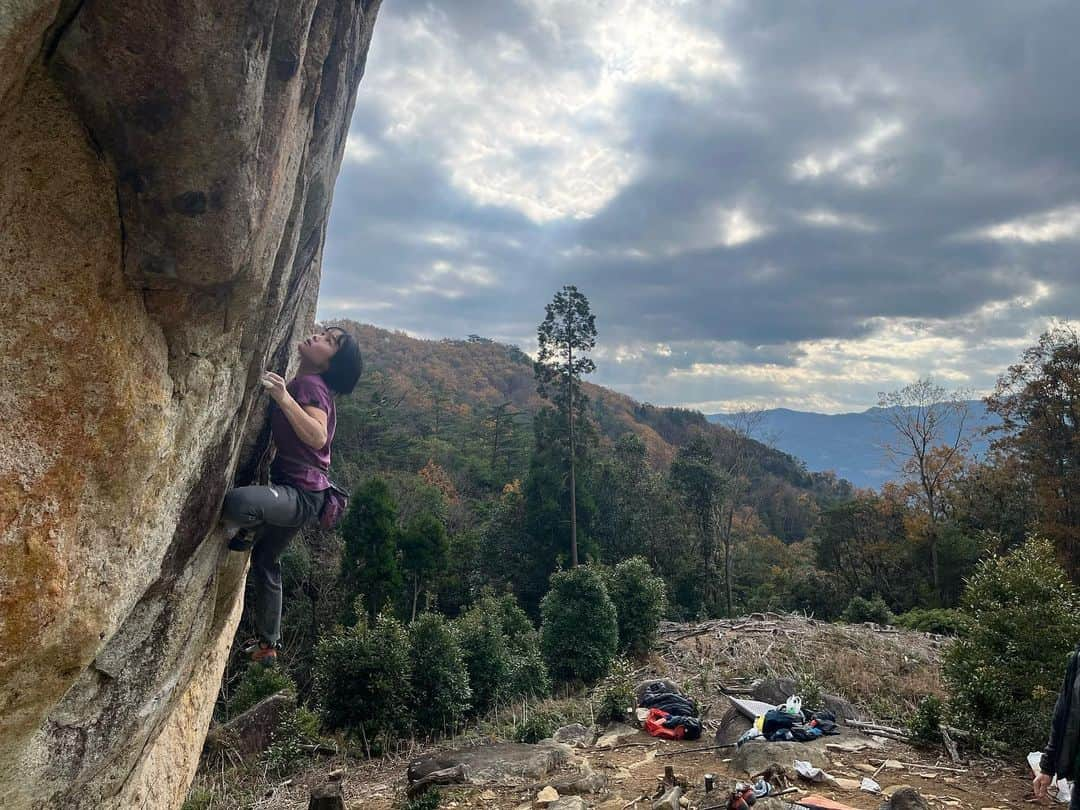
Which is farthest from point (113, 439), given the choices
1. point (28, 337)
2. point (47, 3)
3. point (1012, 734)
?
point (1012, 734)

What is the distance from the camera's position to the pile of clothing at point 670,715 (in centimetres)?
891

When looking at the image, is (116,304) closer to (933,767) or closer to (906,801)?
(906,801)

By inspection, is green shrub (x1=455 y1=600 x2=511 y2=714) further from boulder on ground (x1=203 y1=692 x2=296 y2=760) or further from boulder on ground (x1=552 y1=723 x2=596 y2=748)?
boulder on ground (x1=552 y1=723 x2=596 y2=748)

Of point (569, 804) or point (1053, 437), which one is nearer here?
point (569, 804)

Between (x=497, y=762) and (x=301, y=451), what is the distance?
5654 mm

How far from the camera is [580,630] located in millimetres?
15820

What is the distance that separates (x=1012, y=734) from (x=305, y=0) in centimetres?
972

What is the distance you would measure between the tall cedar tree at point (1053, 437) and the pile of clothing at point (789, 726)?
15778 mm

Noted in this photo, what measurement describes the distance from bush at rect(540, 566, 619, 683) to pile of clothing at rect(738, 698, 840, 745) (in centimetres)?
745

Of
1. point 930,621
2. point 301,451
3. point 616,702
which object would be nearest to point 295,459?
point 301,451

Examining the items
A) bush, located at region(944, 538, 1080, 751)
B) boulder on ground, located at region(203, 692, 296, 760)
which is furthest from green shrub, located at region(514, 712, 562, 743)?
bush, located at region(944, 538, 1080, 751)

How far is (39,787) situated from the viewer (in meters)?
2.90

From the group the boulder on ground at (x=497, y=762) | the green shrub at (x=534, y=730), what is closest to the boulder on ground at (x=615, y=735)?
the boulder on ground at (x=497, y=762)

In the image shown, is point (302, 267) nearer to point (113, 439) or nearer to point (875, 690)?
point (113, 439)
